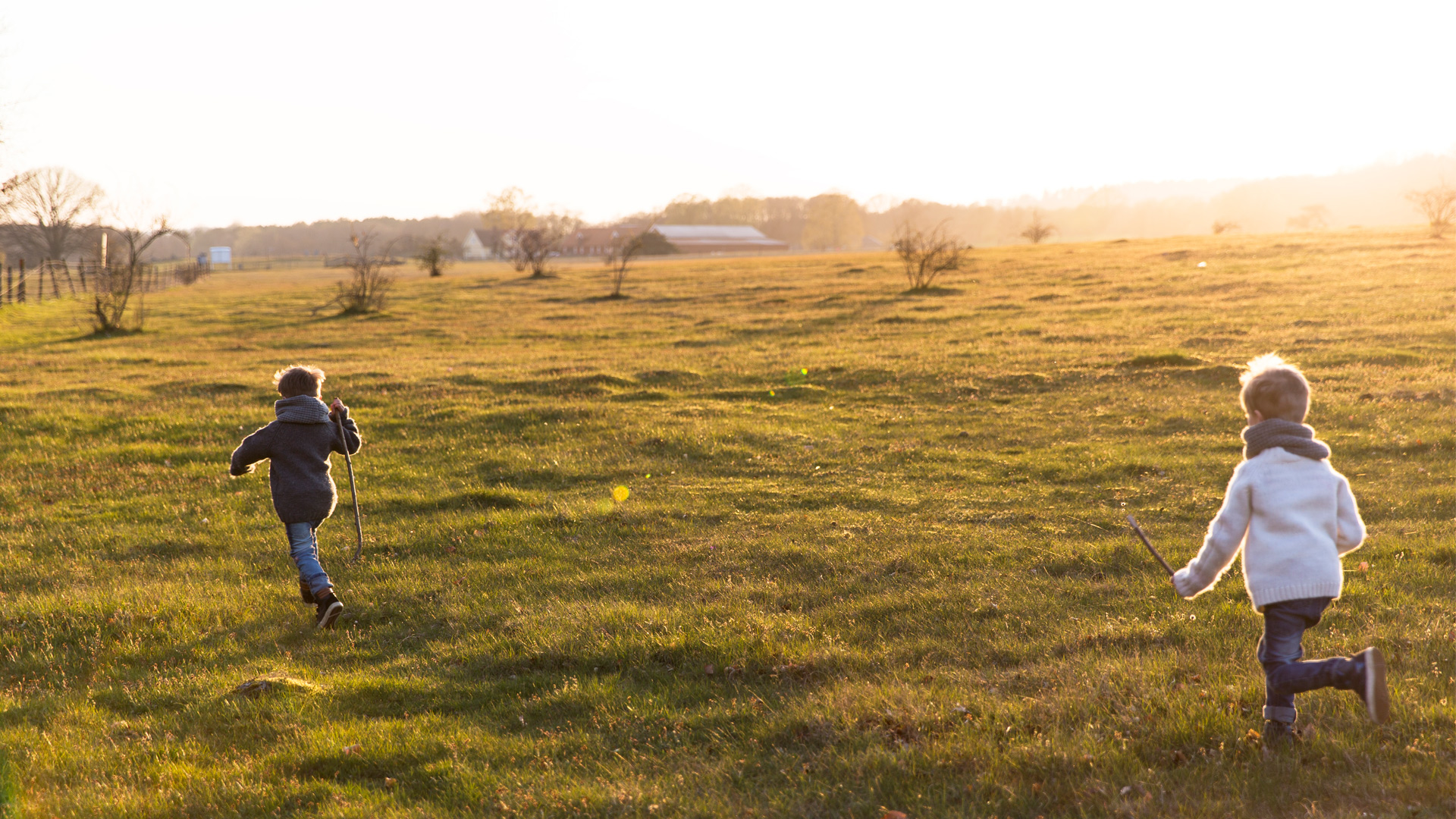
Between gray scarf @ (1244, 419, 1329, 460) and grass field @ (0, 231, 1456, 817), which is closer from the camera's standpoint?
gray scarf @ (1244, 419, 1329, 460)

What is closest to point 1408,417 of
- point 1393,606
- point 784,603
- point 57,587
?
point 1393,606

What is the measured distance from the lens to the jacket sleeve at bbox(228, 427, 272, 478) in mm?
7367

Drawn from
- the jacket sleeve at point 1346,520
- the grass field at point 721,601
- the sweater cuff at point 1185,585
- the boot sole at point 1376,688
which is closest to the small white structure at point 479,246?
the grass field at point 721,601

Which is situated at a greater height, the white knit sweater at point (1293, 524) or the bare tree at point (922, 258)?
the bare tree at point (922, 258)

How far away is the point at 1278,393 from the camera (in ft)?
14.7

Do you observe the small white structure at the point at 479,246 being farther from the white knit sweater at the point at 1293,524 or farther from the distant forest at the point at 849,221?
the white knit sweater at the point at 1293,524

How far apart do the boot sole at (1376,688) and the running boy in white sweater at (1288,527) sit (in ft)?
0.22

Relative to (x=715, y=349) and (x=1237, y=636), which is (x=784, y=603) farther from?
(x=715, y=349)

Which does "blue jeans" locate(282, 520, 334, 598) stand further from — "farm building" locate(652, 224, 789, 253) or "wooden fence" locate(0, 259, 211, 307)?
"farm building" locate(652, 224, 789, 253)

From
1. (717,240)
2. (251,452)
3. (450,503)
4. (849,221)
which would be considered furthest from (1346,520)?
(849,221)

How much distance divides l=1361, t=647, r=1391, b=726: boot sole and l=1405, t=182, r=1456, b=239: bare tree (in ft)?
168

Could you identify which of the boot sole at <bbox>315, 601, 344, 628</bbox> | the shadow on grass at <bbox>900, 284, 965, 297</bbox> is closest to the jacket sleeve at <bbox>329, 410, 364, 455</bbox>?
the boot sole at <bbox>315, 601, 344, 628</bbox>

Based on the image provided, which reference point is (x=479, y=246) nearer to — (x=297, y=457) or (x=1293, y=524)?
(x=297, y=457)

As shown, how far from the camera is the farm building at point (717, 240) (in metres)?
134
